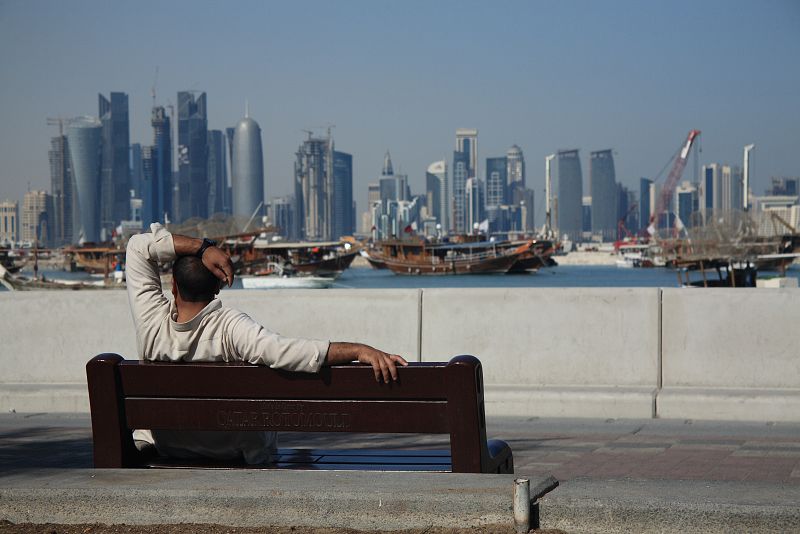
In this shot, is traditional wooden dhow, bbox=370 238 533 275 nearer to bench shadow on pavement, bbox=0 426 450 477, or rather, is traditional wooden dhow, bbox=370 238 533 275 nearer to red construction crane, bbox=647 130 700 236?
red construction crane, bbox=647 130 700 236

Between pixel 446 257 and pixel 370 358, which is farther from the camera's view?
pixel 446 257

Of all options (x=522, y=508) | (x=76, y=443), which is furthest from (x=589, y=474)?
(x=76, y=443)

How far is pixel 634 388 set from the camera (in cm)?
840

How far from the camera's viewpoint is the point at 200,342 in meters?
4.22

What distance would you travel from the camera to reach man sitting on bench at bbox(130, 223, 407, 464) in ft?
12.9

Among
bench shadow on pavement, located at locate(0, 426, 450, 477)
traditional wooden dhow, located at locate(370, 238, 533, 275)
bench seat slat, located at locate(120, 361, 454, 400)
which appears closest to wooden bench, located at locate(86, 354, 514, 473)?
bench seat slat, located at locate(120, 361, 454, 400)

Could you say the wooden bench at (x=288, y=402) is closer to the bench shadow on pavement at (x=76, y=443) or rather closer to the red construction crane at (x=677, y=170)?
the bench shadow on pavement at (x=76, y=443)

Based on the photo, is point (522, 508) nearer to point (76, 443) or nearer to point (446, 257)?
point (76, 443)

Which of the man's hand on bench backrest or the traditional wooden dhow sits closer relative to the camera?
the man's hand on bench backrest

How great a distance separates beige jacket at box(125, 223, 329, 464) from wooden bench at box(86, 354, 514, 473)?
0.29 ft

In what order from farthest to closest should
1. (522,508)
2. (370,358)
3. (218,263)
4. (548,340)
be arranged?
(548,340)
(218,263)
(370,358)
(522,508)

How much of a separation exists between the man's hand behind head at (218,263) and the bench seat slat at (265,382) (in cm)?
34

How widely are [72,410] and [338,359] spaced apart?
5485 mm

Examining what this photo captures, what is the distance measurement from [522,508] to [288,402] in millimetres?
919
